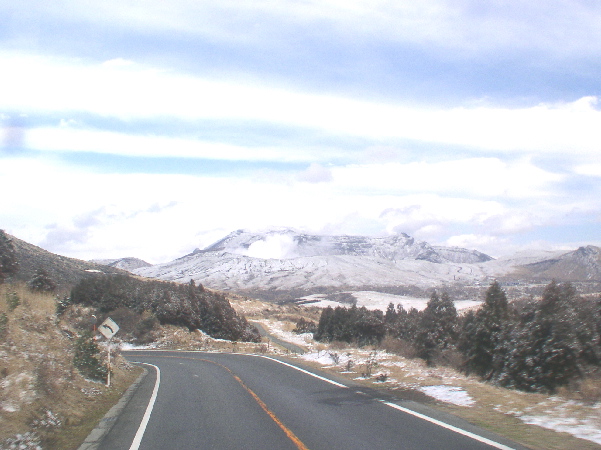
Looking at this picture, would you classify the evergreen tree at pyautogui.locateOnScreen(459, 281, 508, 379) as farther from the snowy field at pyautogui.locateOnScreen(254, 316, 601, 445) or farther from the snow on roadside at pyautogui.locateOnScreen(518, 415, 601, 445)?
the snow on roadside at pyautogui.locateOnScreen(518, 415, 601, 445)

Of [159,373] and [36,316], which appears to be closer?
[36,316]

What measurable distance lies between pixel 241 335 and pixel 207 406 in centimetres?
4160

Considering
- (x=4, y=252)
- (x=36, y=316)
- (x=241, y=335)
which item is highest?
(x=4, y=252)

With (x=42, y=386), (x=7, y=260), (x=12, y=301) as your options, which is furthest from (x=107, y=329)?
(x=7, y=260)

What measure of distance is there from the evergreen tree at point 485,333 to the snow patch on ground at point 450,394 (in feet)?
11.1

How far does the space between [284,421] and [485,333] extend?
10.6 metres

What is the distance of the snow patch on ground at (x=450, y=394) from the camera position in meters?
11.3

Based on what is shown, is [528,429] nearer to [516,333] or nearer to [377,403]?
[377,403]

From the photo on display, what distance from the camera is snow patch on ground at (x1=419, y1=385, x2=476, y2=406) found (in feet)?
37.1

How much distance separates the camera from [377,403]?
11.4 m

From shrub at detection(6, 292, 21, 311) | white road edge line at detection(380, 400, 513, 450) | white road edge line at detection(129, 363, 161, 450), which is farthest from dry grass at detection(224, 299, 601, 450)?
shrub at detection(6, 292, 21, 311)

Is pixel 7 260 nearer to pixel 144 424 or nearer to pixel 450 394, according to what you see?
pixel 144 424

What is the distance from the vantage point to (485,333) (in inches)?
698

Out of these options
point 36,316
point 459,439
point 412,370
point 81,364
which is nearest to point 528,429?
point 459,439
